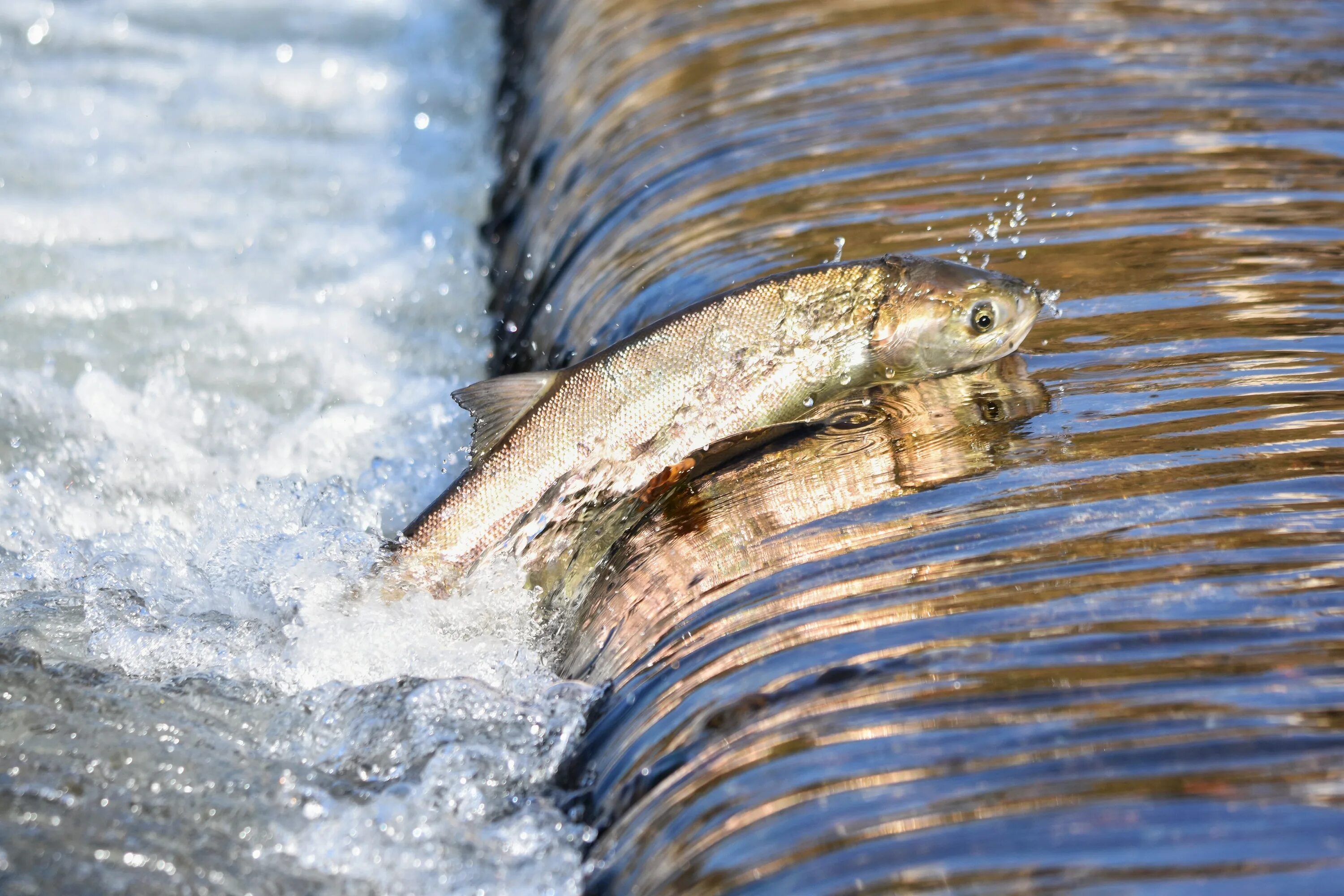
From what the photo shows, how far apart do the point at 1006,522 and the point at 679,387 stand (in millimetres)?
956

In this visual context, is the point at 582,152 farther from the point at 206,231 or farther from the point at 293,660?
the point at 293,660

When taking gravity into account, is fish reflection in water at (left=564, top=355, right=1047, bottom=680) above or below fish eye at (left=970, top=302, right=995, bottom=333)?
below

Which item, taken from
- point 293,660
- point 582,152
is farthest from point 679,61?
point 293,660

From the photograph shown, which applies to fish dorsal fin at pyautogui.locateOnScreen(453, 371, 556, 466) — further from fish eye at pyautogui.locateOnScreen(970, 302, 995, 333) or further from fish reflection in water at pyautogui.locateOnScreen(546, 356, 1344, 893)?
fish eye at pyautogui.locateOnScreen(970, 302, 995, 333)

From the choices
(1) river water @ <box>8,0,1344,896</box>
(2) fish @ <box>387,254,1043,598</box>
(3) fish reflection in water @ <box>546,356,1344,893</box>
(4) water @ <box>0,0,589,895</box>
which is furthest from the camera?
(2) fish @ <box>387,254,1043,598</box>

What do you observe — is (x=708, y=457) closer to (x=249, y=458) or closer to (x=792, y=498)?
(x=792, y=498)

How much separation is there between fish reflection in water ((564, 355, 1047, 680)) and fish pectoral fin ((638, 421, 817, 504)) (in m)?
0.04

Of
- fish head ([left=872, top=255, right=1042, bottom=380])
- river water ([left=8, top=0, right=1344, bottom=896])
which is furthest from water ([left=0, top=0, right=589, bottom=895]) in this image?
fish head ([left=872, top=255, right=1042, bottom=380])

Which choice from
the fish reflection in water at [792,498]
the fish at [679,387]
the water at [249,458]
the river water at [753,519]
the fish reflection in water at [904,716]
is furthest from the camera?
the fish at [679,387]

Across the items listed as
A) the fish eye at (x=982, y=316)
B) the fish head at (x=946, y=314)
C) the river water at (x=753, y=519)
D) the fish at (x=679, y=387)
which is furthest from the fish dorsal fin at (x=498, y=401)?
the fish eye at (x=982, y=316)

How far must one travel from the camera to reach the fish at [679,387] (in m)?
3.53

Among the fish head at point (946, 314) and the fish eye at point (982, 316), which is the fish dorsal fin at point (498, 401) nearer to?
the fish head at point (946, 314)

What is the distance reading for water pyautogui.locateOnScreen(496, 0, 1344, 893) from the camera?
7.73ft

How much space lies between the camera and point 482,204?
7.32 m
